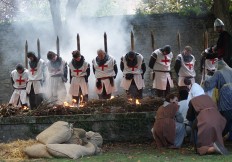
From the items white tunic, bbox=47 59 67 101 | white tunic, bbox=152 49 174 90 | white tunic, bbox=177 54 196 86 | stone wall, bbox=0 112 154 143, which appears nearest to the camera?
stone wall, bbox=0 112 154 143

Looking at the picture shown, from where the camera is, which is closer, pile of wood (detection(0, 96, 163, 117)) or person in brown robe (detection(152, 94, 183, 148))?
person in brown robe (detection(152, 94, 183, 148))

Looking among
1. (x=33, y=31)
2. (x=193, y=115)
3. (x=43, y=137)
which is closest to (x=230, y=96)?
(x=193, y=115)

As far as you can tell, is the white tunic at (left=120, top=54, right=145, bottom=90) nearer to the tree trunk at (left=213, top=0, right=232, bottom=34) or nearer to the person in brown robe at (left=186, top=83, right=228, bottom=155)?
the tree trunk at (left=213, top=0, right=232, bottom=34)

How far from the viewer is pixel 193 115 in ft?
29.1

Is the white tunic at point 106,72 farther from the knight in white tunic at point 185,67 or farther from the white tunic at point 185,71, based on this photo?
the white tunic at point 185,71

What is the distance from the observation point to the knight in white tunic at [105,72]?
43.4 ft

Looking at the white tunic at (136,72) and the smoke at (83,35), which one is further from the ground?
A: the smoke at (83,35)

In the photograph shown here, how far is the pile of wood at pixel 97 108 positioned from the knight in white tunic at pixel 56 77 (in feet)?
8.81

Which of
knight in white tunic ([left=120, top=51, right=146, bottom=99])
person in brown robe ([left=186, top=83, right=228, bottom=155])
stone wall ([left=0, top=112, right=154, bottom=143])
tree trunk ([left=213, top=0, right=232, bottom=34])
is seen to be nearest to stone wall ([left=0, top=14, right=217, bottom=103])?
tree trunk ([left=213, top=0, right=232, bottom=34])

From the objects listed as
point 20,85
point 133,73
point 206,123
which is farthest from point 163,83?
point 206,123

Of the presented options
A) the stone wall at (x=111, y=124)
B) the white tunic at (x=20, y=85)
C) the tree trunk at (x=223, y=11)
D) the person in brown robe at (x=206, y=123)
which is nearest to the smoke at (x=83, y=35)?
the white tunic at (x=20, y=85)

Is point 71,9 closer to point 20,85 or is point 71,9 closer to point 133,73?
point 20,85

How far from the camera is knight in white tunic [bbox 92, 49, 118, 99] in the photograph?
13242 millimetres

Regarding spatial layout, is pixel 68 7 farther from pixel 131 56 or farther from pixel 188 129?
pixel 188 129
